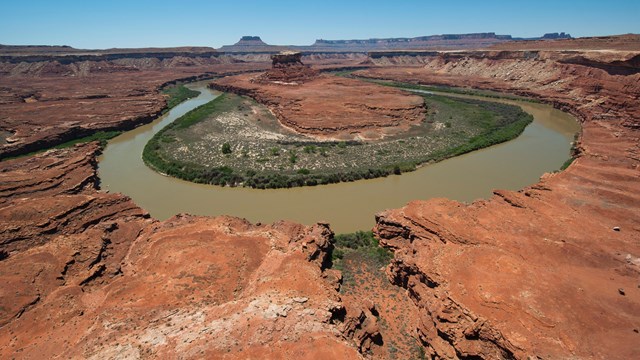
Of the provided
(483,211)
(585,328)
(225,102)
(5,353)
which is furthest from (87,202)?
(225,102)

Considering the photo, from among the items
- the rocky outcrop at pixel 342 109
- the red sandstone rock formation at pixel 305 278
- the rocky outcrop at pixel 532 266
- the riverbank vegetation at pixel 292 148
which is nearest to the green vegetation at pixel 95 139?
the riverbank vegetation at pixel 292 148

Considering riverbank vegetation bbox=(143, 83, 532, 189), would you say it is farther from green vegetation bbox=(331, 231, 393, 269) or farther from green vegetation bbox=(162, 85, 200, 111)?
green vegetation bbox=(162, 85, 200, 111)

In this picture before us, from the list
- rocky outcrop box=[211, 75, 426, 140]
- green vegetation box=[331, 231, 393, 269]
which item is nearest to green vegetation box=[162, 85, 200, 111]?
rocky outcrop box=[211, 75, 426, 140]

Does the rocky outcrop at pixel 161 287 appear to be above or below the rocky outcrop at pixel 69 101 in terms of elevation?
below

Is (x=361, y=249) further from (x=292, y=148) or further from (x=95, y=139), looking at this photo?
(x=95, y=139)

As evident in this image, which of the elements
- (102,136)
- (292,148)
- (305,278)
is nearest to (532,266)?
(305,278)

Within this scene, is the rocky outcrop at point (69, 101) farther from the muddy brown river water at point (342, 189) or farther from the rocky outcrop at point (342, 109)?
the rocky outcrop at point (342, 109)

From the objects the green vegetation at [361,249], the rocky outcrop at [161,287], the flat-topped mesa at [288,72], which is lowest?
the green vegetation at [361,249]
